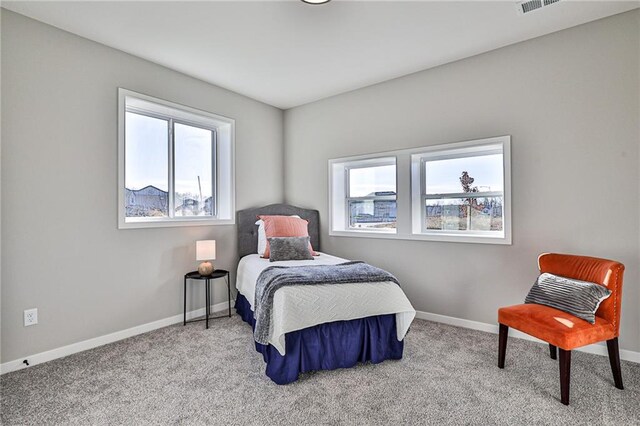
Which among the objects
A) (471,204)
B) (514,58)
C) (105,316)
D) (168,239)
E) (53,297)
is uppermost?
(514,58)

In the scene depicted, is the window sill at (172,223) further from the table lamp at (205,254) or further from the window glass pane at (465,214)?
the window glass pane at (465,214)

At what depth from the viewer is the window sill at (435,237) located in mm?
3117

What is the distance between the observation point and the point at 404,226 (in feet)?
12.2

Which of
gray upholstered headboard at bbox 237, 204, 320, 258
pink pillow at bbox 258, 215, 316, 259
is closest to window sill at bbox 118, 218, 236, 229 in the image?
gray upholstered headboard at bbox 237, 204, 320, 258

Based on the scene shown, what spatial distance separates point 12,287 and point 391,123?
3.75 m

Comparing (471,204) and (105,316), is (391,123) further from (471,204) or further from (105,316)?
(105,316)

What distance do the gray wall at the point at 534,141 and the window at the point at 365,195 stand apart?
0.89 feet

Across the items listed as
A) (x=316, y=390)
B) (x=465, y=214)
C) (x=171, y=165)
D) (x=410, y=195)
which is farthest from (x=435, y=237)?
(x=171, y=165)

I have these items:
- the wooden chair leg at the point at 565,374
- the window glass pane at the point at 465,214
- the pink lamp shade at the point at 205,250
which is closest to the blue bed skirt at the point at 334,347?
the wooden chair leg at the point at 565,374

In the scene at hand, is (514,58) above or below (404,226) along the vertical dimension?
above

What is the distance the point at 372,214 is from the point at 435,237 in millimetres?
946

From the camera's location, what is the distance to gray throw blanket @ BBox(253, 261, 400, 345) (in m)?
2.33

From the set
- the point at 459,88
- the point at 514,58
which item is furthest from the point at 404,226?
the point at 514,58

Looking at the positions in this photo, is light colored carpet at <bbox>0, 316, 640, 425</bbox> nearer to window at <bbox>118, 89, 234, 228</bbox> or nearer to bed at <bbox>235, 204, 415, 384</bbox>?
bed at <bbox>235, 204, 415, 384</bbox>
